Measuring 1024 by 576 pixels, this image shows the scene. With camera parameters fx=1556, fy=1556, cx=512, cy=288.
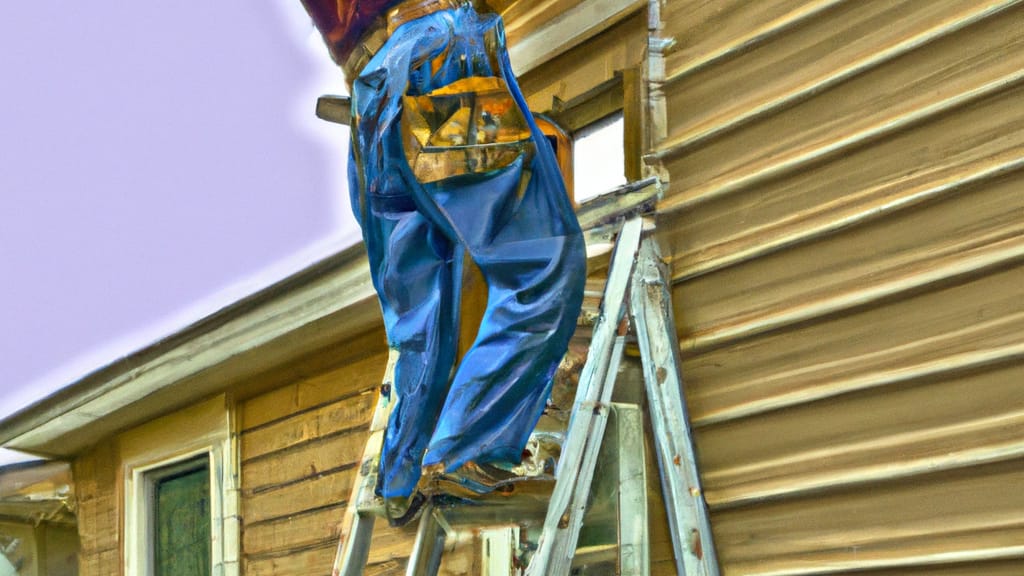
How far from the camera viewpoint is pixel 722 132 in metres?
4.00

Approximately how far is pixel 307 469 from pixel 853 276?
9.01 feet

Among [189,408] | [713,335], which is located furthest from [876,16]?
[189,408]

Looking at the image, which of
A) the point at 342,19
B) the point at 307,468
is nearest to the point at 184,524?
the point at 307,468

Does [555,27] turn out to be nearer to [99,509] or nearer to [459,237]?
[459,237]

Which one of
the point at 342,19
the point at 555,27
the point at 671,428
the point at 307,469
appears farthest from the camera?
the point at 307,469

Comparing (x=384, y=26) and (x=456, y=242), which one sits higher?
(x=384, y=26)

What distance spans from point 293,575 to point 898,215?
3.07m

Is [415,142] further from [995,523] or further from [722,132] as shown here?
[995,523]

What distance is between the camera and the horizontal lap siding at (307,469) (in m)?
5.44

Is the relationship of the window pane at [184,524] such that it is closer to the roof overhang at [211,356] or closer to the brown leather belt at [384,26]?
the roof overhang at [211,356]

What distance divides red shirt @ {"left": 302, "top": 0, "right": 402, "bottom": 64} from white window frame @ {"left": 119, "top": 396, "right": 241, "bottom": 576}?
2239 mm

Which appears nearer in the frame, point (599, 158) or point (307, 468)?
point (599, 158)

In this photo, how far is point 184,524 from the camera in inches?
266

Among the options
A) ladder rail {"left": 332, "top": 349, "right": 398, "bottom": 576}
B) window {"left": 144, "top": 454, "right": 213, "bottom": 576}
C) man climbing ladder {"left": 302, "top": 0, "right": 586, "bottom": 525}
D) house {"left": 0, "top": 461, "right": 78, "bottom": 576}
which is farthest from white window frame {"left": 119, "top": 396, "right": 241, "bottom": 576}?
man climbing ladder {"left": 302, "top": 0, "right": 586, "bottom": 525}
